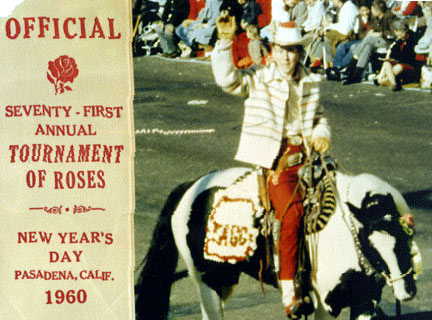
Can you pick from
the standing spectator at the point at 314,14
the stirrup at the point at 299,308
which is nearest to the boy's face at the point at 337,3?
the standing spectator at the point at 314,14

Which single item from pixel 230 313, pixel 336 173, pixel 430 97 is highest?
pixel 430 97

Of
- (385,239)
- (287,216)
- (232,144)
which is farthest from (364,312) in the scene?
(232,144)

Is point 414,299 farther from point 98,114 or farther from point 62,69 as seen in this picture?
point 62,69

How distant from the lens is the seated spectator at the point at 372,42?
4.50 m

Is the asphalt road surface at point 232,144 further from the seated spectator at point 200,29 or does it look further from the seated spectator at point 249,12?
the seated spectator at point 249,12

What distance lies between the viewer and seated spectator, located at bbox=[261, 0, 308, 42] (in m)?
4.13

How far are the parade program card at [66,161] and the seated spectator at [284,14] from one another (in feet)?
3.33

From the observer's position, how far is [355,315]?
13.3 feet

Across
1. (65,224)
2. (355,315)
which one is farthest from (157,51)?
(355,315)

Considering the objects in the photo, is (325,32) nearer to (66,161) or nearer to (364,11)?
(364,11)

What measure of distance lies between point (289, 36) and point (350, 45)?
1110 mm

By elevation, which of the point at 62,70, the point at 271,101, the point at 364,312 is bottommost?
the point at 364,312

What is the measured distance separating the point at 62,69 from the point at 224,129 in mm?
1238

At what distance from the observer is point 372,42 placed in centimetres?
470
